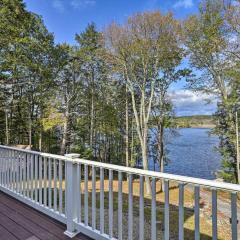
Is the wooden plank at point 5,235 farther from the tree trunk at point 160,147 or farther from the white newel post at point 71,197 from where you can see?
the tree trunk at point 160,147

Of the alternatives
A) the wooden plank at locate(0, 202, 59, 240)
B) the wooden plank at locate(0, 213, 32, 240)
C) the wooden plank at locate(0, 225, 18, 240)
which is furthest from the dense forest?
the wooden plank at locate(0, 225, 18, 240)

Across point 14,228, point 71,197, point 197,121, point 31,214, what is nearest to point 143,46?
point 197,121

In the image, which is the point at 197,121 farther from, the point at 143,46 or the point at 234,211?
the point at 234,211

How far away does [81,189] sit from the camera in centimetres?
343

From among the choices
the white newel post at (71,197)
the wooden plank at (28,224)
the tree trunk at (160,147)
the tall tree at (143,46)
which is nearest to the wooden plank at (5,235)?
the wooden plank at (28,224)

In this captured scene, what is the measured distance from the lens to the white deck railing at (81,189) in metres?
1.85

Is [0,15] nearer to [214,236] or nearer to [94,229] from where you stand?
[94,229]

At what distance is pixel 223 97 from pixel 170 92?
347 cm

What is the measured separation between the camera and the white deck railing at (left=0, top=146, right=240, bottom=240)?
1.85 m

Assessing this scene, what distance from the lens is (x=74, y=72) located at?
17.8 m

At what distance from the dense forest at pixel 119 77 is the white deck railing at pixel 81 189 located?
7787 millimetres

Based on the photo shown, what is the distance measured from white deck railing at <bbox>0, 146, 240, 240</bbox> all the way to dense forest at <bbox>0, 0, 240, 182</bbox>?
25.5ft

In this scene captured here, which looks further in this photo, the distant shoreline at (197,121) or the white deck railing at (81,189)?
the distant shoreline at (197,121)

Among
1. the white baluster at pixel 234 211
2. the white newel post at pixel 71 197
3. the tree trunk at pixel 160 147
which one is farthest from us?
the tree trunk at pixel 160 147
